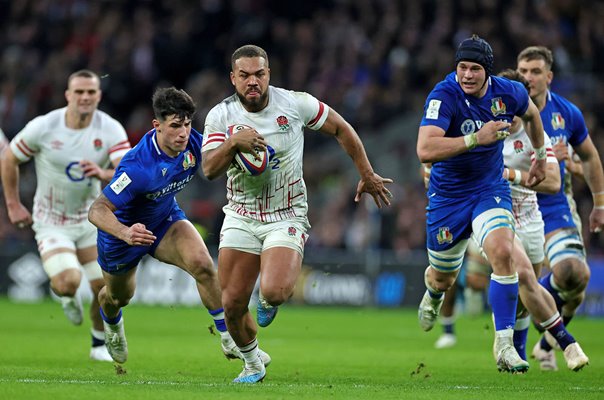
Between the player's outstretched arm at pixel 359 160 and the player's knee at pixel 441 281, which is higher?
the player's outstretched arm at pixel 359 160

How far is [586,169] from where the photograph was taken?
11.9 m

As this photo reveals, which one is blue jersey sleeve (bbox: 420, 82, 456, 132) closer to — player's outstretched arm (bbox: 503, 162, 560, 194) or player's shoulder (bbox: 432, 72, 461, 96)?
player's shoulder (bbox: 432, 72, 461, 96)

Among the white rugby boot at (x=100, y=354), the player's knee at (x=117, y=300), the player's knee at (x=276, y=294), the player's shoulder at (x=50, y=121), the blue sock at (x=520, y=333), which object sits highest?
the player's shoulder at (x=50, y=121)

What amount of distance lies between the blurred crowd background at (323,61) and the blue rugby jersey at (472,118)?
11.6 metres

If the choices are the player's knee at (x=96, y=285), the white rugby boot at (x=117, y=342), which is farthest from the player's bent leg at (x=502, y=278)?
the player's knee at (x=96, y=285)

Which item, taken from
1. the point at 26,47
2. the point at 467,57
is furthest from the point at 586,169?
the point at 26,47

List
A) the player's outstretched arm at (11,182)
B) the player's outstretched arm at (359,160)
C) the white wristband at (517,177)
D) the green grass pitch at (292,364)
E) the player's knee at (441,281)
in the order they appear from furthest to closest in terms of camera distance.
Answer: the player's outstretched arm at (11,182), the player's knee at (441,281), the white wristband at (517,177), the player's outstretched arm at (359,160), the green grass pitch at (292,364)

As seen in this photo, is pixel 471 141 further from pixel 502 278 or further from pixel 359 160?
pixel 502 278

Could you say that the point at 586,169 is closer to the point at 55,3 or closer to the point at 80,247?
the point at 80,247

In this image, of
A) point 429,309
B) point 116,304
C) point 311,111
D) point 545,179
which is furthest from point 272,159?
point 429,309

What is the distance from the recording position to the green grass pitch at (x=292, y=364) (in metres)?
8.65

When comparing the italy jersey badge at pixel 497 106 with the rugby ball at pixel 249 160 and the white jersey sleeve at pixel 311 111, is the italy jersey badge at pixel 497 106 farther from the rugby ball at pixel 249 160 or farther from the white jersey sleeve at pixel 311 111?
the rugby ball at pixel 249 160

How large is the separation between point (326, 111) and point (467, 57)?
Result: 1379mm

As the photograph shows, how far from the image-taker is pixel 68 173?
12.6 m
